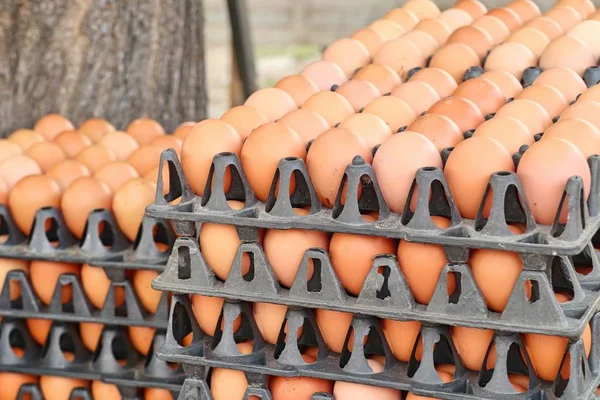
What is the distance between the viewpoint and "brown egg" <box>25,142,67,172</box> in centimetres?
259

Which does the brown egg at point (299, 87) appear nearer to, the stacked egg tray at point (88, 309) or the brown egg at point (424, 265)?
the stacked egg tray at point (88, 309)

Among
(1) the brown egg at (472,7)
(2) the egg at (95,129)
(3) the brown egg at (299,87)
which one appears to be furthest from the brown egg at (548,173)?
(2) the egg at (95,129)

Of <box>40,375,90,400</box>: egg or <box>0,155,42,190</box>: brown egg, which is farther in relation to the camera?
<box>0,155,42,190</box>: brown egg

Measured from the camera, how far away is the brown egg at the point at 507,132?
5.88ft

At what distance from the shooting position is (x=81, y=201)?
2.28 m

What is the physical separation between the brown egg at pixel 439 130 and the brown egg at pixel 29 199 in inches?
36.5

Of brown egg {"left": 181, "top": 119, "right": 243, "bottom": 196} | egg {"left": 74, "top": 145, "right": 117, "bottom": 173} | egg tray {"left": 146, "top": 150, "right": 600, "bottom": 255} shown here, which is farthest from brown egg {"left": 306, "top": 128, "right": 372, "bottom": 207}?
egg {"left": 74, "top": 145, "right": 117, "bottom": 173}

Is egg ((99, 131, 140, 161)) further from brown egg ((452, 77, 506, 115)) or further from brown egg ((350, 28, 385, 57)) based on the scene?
brown egg ((452, 77, 506, 115))

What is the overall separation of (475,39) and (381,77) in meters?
0.34

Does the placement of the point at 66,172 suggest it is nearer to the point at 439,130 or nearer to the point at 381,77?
the point at 381,77

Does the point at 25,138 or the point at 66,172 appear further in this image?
the point at 25,138

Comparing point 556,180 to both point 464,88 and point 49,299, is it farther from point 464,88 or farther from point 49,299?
point 49,299

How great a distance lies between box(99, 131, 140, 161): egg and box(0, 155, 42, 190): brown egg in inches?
8.9

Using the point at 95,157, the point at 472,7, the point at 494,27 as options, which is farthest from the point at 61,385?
the point at 472,7
